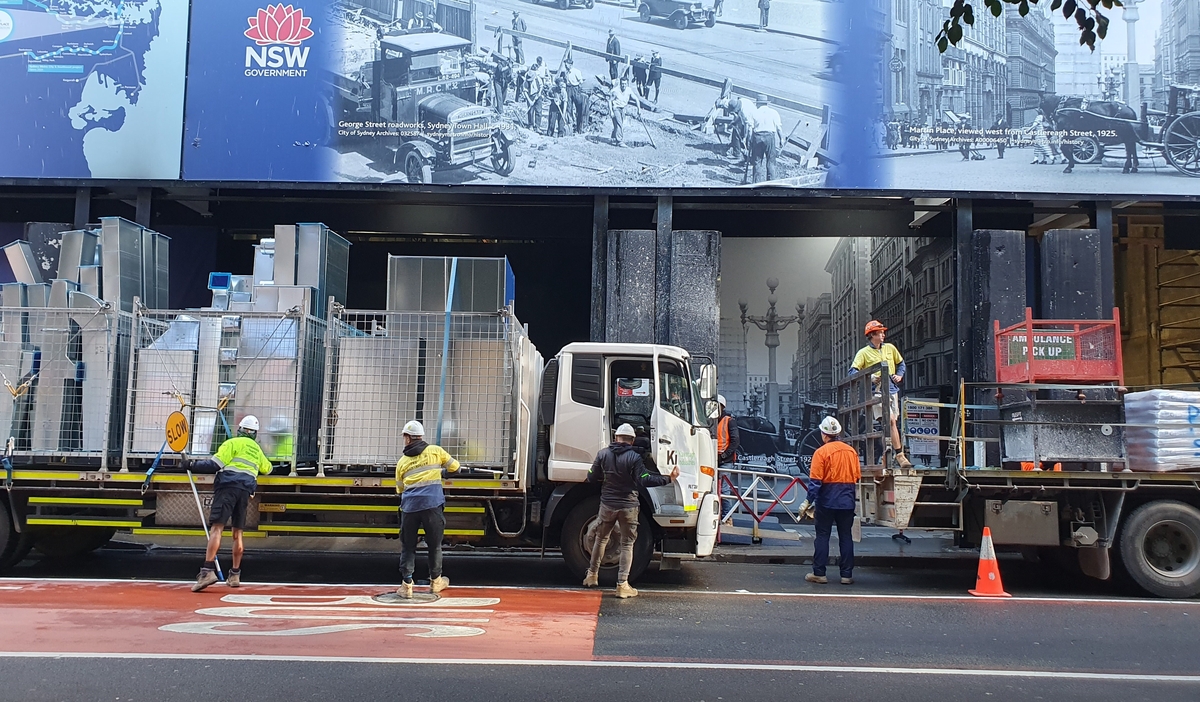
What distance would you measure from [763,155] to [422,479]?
29.3 ft

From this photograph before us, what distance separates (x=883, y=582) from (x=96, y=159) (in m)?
13.7

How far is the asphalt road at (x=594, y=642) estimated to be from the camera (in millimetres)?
5938

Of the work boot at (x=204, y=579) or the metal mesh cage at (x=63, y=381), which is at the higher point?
the metal mesh cage at (x=63, y=381)

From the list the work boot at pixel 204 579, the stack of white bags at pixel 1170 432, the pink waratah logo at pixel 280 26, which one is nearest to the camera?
the work boot at pixel 204 579

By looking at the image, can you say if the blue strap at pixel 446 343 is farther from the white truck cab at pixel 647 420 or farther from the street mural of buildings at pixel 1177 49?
the street mural of buildings at pixel 1177 49

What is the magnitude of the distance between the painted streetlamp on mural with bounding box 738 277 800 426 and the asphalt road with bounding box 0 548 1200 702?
6.89 m

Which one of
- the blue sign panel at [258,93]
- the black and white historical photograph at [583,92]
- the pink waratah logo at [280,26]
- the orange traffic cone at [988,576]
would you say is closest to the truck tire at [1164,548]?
the orange traffic cone at [988,576]

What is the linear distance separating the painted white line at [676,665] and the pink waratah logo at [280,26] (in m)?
11.5

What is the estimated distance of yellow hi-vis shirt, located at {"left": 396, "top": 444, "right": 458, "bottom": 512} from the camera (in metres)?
8.80

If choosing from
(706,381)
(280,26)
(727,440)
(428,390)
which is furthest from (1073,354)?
(280,26)

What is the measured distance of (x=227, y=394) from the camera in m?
10.1

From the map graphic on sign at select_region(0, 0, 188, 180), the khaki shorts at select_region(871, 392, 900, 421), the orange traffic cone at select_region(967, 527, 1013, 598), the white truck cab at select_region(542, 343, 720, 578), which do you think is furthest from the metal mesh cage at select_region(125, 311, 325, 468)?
the orange traffic cone at select_region(967, 527, 1013, 598)

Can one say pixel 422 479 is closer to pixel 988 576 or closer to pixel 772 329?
pixel 988 576

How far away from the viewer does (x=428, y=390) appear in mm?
10039
